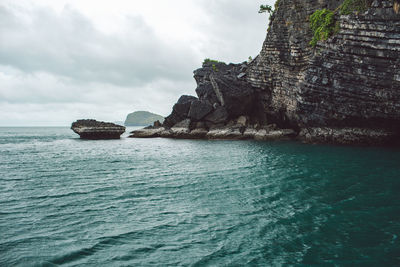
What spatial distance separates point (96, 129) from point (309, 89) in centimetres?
4493

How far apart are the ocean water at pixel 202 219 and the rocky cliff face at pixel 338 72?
48.8 feet

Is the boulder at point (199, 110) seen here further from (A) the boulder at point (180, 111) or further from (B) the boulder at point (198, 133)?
(B) the boulder at point (198, 133)

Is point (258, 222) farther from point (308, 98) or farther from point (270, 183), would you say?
point (308, 98)

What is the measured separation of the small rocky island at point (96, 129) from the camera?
178 ft

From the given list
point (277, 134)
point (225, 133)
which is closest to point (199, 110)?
point (225, 133)

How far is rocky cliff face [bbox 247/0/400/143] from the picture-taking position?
25219 millimetres

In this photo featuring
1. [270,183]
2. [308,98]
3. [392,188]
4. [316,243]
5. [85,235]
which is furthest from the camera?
[308,98]

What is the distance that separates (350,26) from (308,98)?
10.1 m

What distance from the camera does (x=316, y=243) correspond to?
6.99 m

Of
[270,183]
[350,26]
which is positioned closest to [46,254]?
[270,183]

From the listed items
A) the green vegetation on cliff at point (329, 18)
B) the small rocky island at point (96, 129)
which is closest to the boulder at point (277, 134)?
the green vegetation on cliff at point (329, 18)

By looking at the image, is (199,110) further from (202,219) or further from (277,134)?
(202,219)

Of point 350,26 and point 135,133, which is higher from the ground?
point 350,26

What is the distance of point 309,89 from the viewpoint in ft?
107
